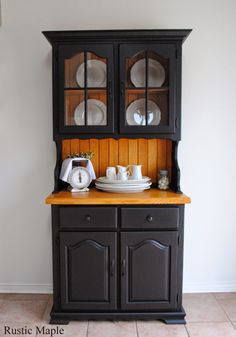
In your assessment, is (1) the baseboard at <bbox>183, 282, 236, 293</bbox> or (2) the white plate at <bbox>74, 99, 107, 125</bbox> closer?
(2) the white plate at <bbox>74, 99, 107, 125</bbox>

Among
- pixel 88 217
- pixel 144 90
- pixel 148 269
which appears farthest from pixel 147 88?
pixel 148 269

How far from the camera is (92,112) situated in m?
2.16

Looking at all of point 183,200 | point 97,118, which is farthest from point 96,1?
point 183,200

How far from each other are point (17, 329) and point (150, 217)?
115 centimetres

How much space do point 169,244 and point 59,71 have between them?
4.57ft

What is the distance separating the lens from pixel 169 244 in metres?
1.99

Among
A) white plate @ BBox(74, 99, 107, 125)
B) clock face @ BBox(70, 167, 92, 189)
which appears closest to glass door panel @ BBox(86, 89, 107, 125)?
white plate @ BBox(74, 99, 107, 125)

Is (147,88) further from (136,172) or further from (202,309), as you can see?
(202,309)

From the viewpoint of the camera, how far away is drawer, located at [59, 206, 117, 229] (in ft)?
6.46

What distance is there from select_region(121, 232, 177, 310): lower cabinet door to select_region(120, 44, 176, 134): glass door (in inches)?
29.3

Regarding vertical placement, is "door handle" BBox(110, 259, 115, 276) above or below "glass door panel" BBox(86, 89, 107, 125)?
below

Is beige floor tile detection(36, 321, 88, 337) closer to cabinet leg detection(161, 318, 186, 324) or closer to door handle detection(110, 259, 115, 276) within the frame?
door handle detection(110, 259, 115, 276)

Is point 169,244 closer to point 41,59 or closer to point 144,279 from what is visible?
point 144,279

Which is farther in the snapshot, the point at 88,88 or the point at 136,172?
the point at 136,172
